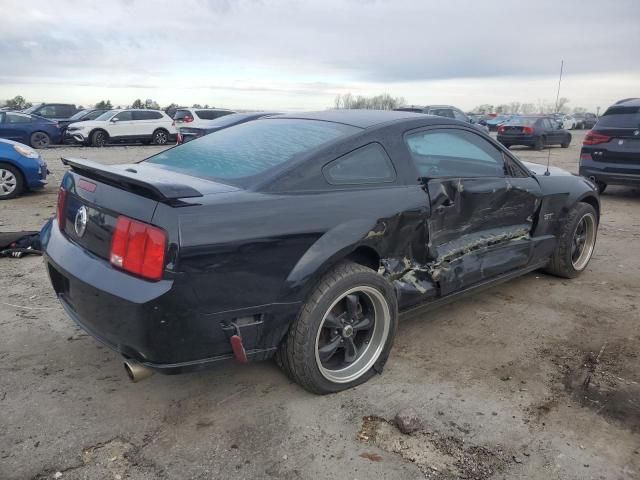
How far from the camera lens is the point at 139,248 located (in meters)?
2.36

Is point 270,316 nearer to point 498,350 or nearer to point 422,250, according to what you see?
point 422,250

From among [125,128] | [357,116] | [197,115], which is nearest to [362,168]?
[357,116]

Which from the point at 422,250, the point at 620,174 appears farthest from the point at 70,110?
the point at 422,250

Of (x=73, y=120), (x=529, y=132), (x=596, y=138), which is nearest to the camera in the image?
(x=596, y=138)

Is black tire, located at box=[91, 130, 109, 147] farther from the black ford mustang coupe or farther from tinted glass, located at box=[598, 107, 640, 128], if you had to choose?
the black ford mustang coupe

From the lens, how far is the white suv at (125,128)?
19670 mm

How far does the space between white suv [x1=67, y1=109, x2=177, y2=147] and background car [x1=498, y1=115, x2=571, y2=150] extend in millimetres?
13061

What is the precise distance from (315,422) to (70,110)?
2494 cm

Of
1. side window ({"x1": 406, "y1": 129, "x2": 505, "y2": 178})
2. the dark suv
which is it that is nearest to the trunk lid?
side window ({"x1": 406, "y1": 129, "x2": 505, "y2": 178})

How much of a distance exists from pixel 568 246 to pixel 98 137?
62.2 feet

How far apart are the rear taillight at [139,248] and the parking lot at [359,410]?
85cm

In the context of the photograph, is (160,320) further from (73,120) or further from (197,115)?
(73,120)

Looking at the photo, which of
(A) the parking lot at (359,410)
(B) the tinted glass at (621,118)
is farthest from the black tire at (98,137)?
(A) the parking lot at (359,410)

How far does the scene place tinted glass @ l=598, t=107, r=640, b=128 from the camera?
8.31m
